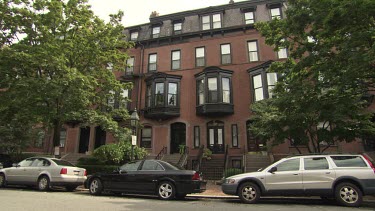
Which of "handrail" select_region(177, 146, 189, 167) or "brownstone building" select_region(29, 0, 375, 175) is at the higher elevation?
"brownstone building" select_region(29, 0, 375, 175)

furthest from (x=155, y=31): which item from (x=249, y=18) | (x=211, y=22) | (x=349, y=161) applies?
(x=349, y=161)

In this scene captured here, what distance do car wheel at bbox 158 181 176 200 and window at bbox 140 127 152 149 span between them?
13524 millimetres

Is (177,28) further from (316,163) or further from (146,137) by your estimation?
(316,163)

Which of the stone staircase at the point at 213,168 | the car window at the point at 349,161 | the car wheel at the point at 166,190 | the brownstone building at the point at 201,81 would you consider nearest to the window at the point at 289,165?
the car window at the point at 349,161

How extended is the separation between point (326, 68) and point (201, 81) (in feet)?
44.4

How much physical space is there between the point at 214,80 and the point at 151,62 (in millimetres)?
6551

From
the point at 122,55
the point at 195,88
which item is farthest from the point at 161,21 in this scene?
the point at 122,55

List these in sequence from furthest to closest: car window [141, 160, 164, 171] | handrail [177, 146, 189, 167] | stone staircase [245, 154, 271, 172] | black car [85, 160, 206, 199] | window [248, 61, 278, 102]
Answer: window [248, 61, 278, 102]
handrail [177, 146, 189, 167]
stone staircase [245, 154, 271, 172]
car window [141, 160, 164, 171]
black car [85, 160, 206, 199]

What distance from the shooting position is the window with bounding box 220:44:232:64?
23.2 meters

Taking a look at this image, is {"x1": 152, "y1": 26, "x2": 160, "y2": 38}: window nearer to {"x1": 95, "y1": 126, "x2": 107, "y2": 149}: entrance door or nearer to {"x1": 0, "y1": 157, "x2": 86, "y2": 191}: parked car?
{"x1": 95, "y1": 126, "x2": 107, "y2": 149}: entrance door

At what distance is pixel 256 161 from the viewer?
18250mm

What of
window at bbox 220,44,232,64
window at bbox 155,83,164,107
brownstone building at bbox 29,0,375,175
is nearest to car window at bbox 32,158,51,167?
brownstone building at bbox 29,0,375,175

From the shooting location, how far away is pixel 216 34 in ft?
78.1

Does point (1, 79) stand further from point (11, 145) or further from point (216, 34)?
point (216, 34)
